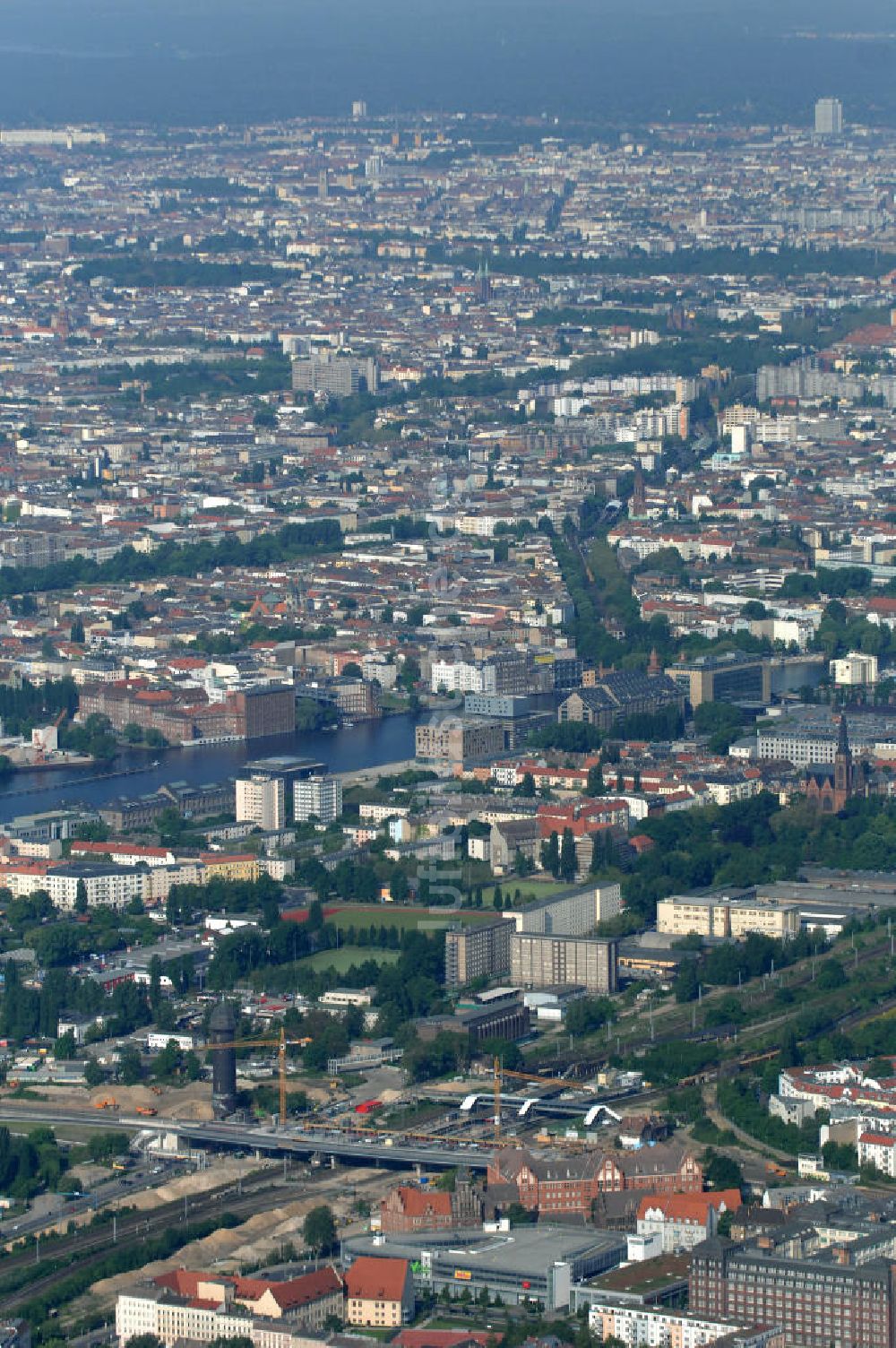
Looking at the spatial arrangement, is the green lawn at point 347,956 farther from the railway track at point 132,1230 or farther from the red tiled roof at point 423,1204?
the red tiled roof at point 423,1204

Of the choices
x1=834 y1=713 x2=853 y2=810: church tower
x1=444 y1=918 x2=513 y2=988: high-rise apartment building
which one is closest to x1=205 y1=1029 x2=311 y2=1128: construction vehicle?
x1=444 y1=918 x2=513 y2=988: high-rise apartment building

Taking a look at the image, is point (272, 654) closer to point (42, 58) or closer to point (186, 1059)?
point (186, 1059)

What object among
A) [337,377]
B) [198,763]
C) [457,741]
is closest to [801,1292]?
[457,741]

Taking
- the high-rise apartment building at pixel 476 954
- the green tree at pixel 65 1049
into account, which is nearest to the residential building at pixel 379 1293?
the green tree at pixel 65 1049

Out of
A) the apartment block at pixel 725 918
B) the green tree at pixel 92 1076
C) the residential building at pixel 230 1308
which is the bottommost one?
the residential building at pixel 230 1308

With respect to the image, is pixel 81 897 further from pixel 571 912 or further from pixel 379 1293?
pixel 379 1293

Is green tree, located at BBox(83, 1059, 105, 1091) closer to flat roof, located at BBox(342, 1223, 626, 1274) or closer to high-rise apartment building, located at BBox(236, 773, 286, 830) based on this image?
flat roof, located at BBox(342, 1223, 626, 1274)

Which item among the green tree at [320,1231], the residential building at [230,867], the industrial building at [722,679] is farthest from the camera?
the industrial building at [722,679]
